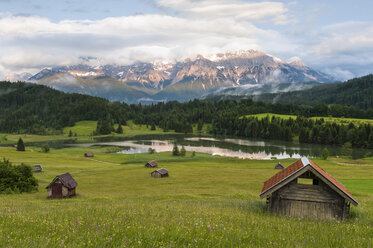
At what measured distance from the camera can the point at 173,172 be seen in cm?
8069

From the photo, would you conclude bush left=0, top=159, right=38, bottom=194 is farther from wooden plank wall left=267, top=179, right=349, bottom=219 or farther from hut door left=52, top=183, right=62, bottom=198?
wooden plank wall left=267, top=179, right=349, bottom=219

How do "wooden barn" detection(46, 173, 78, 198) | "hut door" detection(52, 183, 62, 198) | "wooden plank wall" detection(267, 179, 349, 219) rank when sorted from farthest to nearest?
"hut door" detection(52, 183, 62, 198) < "wooden barn" detection(46, 173, 78, 198) < "wooden plank wall" detection(267, 179, 349, 219)

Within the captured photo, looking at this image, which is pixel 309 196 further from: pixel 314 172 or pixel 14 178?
pixel 14 178

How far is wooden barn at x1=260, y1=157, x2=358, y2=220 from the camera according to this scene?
16969 mm

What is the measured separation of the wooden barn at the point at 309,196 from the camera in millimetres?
16969

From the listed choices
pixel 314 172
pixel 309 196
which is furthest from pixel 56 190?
pixel 314 172

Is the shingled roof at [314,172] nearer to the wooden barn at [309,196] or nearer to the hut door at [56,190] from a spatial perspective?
the wooden barn at [309,196]

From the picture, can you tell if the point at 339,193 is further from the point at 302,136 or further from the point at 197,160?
the point at 302,136

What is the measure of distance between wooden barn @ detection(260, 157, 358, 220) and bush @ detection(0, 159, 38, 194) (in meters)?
48.3

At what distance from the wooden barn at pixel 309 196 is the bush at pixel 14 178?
48.3m

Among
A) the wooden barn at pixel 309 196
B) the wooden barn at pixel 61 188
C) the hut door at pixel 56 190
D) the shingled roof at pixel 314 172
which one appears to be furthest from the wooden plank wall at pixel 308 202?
the hut door at pixel 56 190

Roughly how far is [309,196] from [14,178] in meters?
51.3

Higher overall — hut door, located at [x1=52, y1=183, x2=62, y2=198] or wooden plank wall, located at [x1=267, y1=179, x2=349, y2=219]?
wooden plank wall, located at [x1=267, y1=179, x2=349, y2=219]

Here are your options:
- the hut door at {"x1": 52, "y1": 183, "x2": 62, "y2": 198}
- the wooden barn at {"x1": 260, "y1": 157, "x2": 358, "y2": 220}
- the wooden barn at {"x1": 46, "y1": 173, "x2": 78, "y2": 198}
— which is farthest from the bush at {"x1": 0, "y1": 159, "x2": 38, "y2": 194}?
the wooden barn at {"x1": 260, "y1": 157, "x2": 358, "y2": 220}
